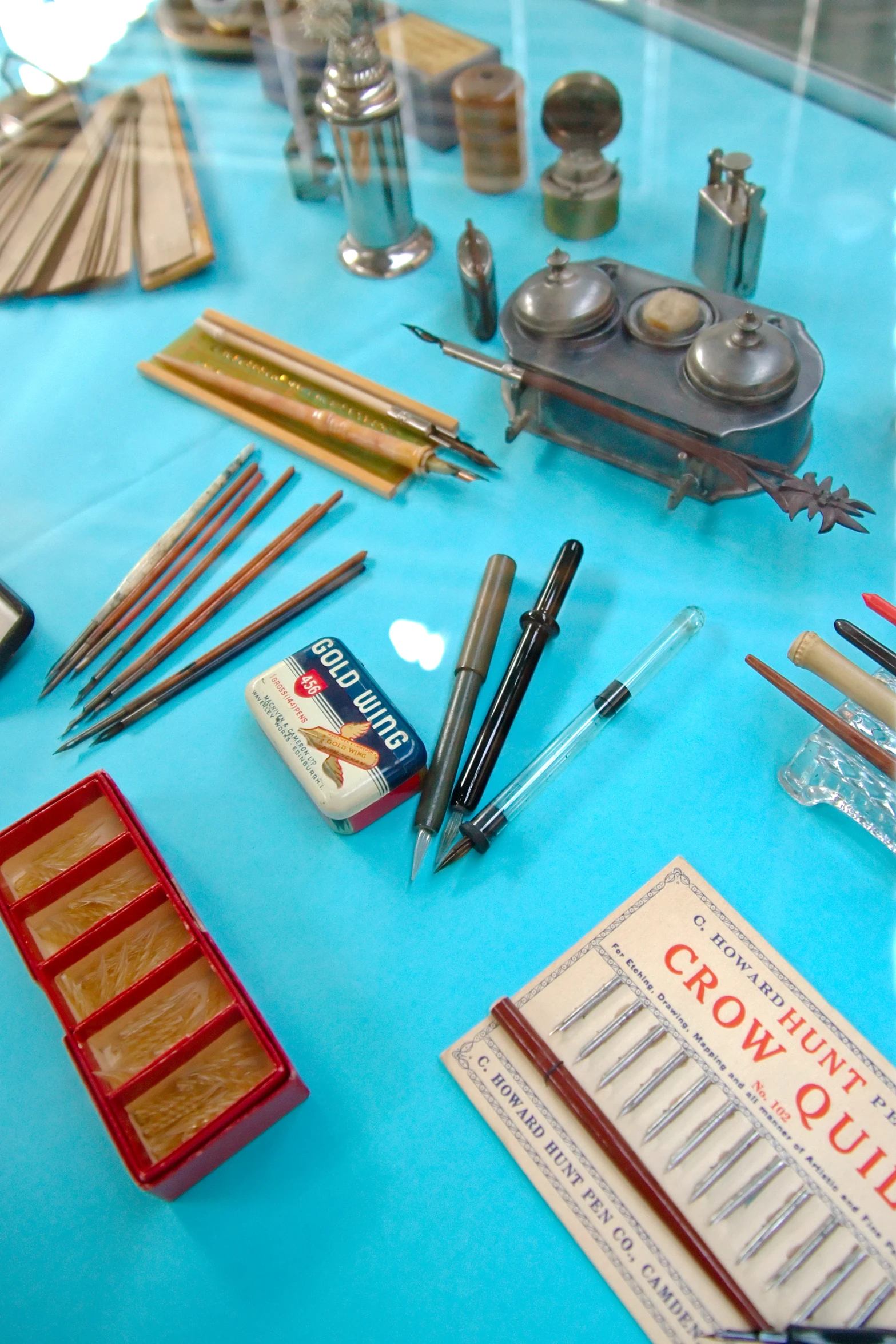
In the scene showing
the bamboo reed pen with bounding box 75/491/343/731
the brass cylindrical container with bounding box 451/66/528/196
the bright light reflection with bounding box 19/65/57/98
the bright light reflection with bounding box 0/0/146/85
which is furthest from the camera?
the bright light reflection with bounding box 0/0/146/85

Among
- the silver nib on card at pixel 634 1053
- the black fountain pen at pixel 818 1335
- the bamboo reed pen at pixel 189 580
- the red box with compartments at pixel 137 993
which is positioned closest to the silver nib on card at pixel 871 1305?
the black fountain pen at pixel 818 1335

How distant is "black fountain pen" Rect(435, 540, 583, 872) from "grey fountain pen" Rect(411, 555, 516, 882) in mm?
16

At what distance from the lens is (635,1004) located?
2.82 feet

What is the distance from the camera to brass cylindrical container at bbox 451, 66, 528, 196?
144 cm

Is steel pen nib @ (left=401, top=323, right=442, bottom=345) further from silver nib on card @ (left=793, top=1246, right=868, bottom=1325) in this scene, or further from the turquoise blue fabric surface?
silver nib on card @ (left=793, top=1246, right=868, bottom=1325)

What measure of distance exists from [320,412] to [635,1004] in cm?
84

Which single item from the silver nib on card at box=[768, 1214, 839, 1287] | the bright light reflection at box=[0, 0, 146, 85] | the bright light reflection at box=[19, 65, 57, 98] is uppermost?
the bright light reflection at box=[19, 65, 57, 98]

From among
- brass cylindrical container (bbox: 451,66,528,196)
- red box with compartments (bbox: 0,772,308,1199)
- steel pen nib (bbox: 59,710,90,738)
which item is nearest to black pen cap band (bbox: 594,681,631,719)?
red box with compartments (bbox: 0,772,308,1199)

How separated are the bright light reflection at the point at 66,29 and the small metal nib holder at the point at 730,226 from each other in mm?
1386

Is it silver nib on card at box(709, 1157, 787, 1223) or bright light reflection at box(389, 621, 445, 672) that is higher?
bright light reflection at box(389, 621, 445, 672)

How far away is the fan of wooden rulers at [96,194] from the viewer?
5.21 feet

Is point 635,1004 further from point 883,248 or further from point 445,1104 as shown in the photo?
point 883,248

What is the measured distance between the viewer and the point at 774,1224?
75cm

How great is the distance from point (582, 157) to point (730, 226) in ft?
1.02
